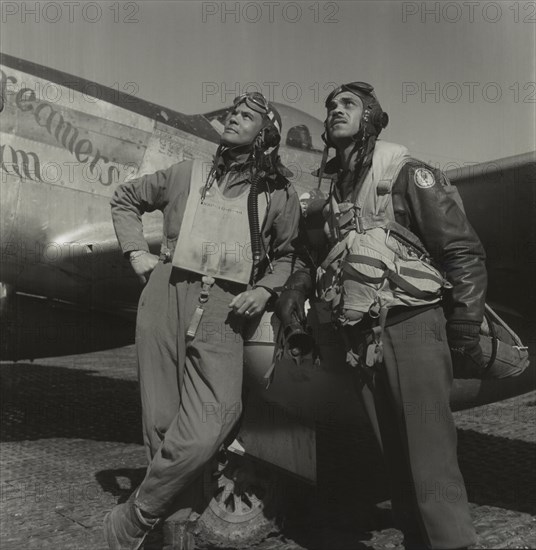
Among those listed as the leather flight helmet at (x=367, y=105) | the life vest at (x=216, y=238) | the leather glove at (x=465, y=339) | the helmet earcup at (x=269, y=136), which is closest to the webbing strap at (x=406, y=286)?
the leather glove at (x=465, y=339)

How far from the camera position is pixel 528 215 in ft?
9.89

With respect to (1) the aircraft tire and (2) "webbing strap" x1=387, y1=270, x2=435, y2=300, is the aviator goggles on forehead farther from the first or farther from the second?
(1) the aircraft tire

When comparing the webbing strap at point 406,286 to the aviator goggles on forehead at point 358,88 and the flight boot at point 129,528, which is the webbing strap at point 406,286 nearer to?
the aviator goggles on forehead at point 358,88

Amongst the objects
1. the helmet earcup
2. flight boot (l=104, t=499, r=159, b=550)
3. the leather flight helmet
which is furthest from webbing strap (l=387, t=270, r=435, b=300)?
flight boot (l=104, t=499, r=159, b=550)

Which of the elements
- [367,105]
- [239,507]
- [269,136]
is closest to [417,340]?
[367,105]

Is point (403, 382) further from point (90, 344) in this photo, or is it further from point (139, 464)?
point (90, 344)

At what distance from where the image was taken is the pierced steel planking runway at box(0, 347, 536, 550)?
2820 mm

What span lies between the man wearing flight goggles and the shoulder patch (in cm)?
58

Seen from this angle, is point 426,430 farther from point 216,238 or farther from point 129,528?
point 129,528

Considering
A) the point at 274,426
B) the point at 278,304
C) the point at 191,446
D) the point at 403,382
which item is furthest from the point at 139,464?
the point at 403,382

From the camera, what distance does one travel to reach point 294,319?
7.11 feet

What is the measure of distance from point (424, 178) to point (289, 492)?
172cm

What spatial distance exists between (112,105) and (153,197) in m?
2.94

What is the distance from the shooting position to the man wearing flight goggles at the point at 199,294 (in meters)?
2.24
